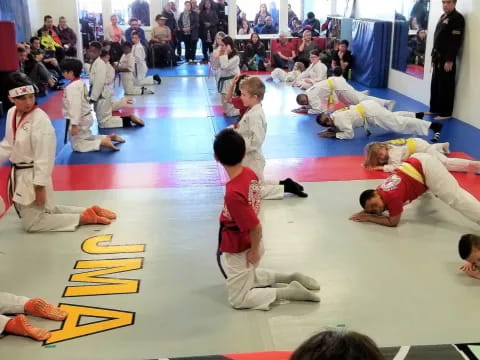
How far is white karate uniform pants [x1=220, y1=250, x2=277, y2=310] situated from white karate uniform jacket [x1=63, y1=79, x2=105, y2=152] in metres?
4.48

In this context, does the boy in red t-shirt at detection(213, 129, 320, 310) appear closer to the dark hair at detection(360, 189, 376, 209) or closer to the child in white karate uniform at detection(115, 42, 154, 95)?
the dark hair at detection(360, 189, 376, 209)

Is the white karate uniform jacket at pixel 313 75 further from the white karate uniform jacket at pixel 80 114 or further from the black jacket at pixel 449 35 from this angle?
the white karate uniform jacket at pixel 80 114

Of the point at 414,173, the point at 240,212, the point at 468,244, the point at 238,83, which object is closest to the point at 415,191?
the point at 414,173

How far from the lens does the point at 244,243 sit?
12.2ft

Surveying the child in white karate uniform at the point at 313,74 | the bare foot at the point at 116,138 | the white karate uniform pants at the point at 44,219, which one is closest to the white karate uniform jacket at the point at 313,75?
the child in white karate uniform at the point at 313,74

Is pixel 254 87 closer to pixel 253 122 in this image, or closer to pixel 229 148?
pixel 253 122

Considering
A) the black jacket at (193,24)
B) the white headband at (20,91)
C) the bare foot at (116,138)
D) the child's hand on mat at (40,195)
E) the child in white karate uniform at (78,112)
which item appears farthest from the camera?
the black jacket at (193,24)

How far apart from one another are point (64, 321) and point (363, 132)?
21.3 ft

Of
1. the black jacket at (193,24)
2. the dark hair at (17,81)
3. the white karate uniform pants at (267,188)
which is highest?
the black jacket at (193,24)

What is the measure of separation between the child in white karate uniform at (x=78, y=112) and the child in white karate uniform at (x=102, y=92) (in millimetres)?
1224

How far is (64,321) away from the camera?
3.76 metres

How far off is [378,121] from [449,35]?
2.22m

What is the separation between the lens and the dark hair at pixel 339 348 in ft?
3.74

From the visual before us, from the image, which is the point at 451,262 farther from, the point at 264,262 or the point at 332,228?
the point at 264,262
